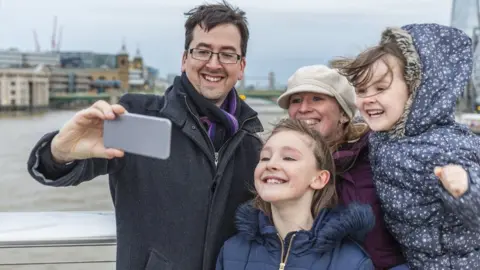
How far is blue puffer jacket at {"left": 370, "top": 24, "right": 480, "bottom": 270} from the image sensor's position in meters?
1.38

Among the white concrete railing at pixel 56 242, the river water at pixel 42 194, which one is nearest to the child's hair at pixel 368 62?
the white concrete railing at pixel 56 242

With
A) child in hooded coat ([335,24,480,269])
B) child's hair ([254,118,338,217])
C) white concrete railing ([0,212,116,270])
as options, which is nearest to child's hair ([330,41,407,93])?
child in hooded coat ([335,24,480,269])

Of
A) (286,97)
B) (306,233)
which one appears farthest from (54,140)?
(286,97)

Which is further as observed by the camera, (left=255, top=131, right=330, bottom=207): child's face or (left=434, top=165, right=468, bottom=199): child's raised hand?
(left=255, top=131, right=330, bottom=207): child's face

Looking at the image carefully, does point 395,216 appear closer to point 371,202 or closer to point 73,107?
point 371,202

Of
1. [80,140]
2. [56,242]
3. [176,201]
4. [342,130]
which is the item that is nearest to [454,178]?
[342,130]

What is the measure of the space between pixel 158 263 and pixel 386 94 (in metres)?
0.73

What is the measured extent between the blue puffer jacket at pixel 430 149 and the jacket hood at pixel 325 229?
0.29 ft

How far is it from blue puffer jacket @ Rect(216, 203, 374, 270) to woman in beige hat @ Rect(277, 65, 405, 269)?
115 millimetres

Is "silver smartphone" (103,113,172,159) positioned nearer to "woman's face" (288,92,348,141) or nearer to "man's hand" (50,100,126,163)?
"man's hand" (50,100,126,163)

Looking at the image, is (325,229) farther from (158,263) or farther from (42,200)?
(42,200)

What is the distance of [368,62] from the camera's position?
148cm

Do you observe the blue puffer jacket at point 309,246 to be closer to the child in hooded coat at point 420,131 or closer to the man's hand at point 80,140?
the child in hooded coat at point 420,131

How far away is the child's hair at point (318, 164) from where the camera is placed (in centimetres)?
154
